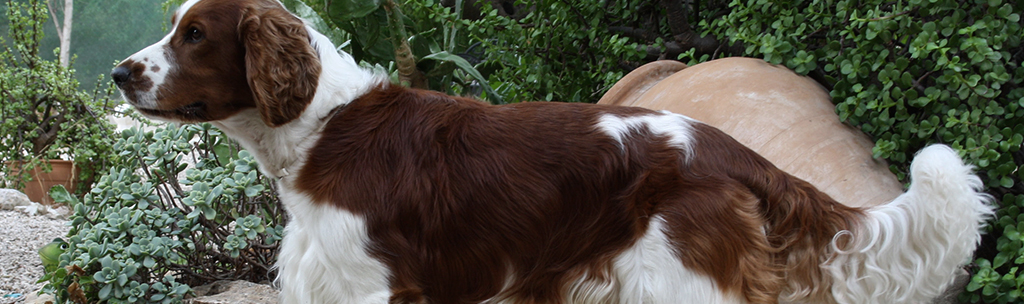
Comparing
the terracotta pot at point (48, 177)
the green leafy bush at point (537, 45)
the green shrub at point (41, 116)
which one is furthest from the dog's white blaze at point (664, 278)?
the terracotta pot at point (48, 177)

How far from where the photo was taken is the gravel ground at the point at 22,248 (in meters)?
3.97

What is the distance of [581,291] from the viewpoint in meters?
2.00

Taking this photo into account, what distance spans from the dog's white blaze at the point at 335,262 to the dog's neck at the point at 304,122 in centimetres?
13

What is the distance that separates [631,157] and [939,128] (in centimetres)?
139

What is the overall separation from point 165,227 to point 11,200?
3313 millimetres

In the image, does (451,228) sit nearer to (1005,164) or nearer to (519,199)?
(519,199)

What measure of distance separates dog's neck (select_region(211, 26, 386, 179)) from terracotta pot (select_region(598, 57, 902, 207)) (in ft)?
4.74

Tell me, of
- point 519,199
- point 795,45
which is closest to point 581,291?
point 519,199

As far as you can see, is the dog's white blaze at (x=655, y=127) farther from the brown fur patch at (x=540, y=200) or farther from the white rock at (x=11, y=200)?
the white rock at (x=11, y=200)

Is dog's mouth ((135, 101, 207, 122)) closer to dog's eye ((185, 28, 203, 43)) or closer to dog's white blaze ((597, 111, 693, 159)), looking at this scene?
dog's eye ((185, 28, 203, 43))

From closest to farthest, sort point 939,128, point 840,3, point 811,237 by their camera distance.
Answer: point 811,237 → point 939,128 → point 840,3

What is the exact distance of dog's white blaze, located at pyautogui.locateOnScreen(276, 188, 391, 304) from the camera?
1.93 meters

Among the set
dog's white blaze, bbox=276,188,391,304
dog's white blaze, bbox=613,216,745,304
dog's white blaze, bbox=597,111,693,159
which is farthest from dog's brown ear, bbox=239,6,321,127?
dog's white blaze, bbox=613,216,745,304

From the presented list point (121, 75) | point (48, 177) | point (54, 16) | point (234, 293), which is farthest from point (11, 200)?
point (54, 16)
